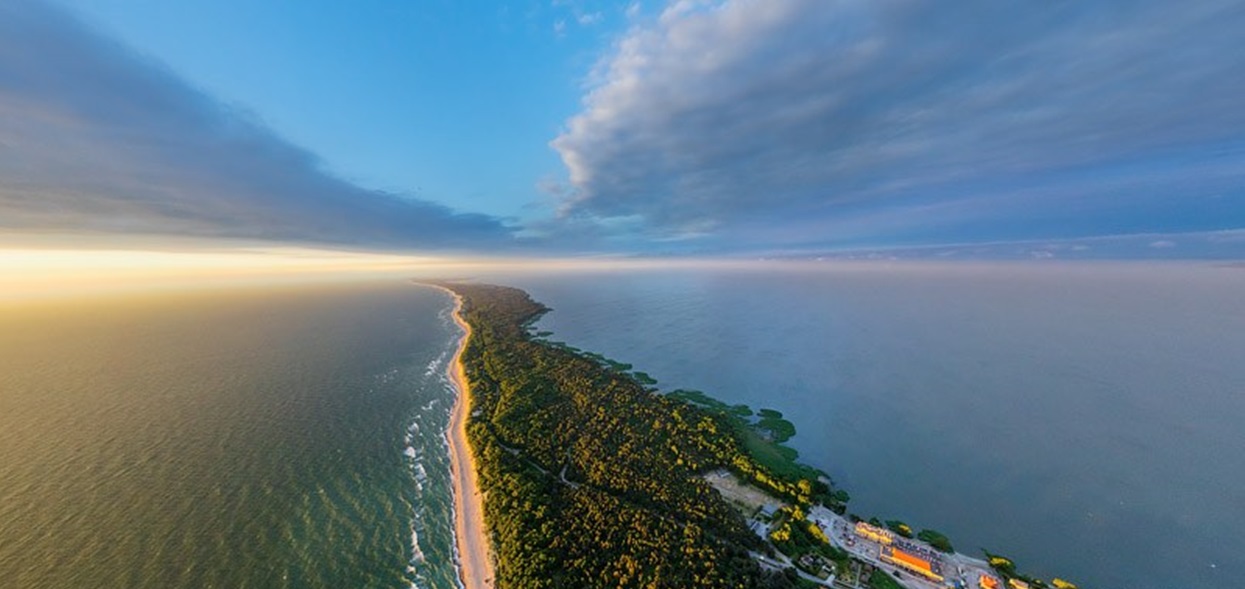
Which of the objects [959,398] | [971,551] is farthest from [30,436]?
[959,398]

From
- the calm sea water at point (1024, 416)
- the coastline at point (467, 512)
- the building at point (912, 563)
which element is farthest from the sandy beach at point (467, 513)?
the calm sea water at point (1024, 416)

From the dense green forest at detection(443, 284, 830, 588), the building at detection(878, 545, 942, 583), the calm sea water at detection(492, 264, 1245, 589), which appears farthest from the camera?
the calm sea water at detection(492, 264, 1245, 589)

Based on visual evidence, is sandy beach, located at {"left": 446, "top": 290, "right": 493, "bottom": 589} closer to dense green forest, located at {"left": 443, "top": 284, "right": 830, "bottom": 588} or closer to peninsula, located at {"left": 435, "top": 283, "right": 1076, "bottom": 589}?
peninsula, located at {"left": 435, "top": 283, "right": 1076, "bottom": 589}

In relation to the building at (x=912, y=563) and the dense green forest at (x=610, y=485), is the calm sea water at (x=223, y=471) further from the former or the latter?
the building at (x=912, y=563)

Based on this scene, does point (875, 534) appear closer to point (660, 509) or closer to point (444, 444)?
point (660, 509)

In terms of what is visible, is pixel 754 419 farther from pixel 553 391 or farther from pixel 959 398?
pixel 959 398

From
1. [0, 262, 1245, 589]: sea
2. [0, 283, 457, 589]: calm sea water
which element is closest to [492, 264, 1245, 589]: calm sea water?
[0, 262, 1245, 589]: sea
